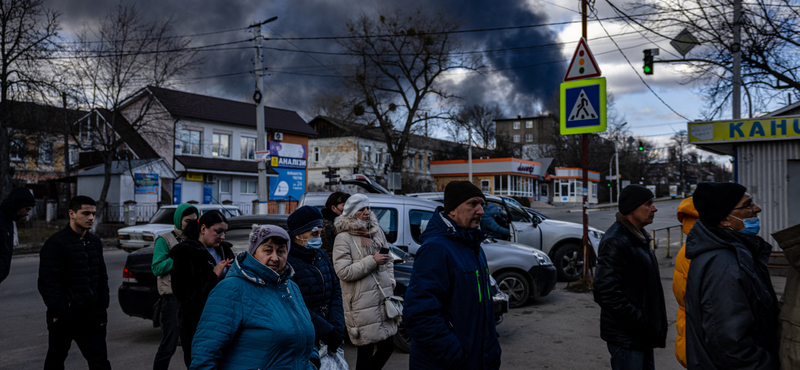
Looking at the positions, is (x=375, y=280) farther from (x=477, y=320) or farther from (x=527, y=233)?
(x=527, y=233)

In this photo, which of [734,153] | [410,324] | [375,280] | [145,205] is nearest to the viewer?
[410,324]

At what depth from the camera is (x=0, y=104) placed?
65.4 ft

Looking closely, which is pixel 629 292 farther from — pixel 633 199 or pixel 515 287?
pixel 515 287

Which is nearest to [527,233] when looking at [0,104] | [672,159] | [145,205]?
[0,104]

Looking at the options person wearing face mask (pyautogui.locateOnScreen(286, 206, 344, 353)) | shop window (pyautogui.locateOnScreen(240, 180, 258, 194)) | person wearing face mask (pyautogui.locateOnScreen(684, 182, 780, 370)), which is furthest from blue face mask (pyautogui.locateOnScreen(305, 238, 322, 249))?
shop window (pyautogui.locateOnScreen(240, 180, 258, 194))

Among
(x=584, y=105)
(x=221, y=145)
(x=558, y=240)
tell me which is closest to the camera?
(x=584, y=105)

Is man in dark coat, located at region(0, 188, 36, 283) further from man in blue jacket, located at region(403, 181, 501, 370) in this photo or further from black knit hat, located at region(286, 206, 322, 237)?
man in blue jacket, located at region(403, 181, 501, 370)

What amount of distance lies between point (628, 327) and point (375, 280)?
199cm

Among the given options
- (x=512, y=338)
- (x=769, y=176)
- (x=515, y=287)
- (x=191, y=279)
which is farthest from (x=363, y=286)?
(x=769, y=176)

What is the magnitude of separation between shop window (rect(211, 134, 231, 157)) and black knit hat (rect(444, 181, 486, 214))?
3606 cm

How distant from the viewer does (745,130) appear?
Result: 462 inches

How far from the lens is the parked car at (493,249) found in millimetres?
7938

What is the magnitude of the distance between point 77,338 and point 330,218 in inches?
94.0

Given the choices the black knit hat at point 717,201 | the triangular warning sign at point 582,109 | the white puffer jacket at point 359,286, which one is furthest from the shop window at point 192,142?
the black knit hat at point 717,201
